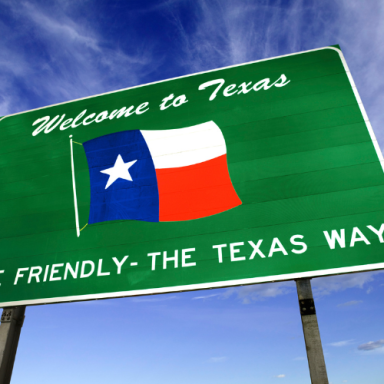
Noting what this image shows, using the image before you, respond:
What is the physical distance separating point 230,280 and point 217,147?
3.09 m

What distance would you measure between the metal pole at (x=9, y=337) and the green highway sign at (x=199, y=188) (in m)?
0.34

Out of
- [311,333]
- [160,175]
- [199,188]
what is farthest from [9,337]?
[311,333]

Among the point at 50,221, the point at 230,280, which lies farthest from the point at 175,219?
the point at 50,221

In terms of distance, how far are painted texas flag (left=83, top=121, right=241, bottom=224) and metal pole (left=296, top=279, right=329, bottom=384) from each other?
216 cm

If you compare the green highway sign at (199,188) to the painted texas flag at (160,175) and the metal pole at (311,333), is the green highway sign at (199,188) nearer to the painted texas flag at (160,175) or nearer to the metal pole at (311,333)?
the painted texas flag at (160,175)

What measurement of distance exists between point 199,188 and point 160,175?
1046 mm

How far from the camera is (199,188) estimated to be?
777 centimetres

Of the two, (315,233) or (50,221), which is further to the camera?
(50,221)

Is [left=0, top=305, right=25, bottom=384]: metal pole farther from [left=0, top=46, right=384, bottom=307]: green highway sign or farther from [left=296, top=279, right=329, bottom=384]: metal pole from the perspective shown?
[left=296, top=279, right=329, bottom=384]: metal pole

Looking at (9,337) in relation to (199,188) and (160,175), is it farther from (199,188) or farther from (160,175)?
(199,188)

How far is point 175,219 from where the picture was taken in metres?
7.53

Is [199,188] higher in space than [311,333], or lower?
higher

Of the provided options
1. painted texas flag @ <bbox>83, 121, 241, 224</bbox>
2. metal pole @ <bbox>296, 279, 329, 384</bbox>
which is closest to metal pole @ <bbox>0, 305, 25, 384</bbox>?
painted texas flag @ <bbox>83, 121, 241, 224</bbox>

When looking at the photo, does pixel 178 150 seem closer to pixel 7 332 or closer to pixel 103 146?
pixel 103 146
